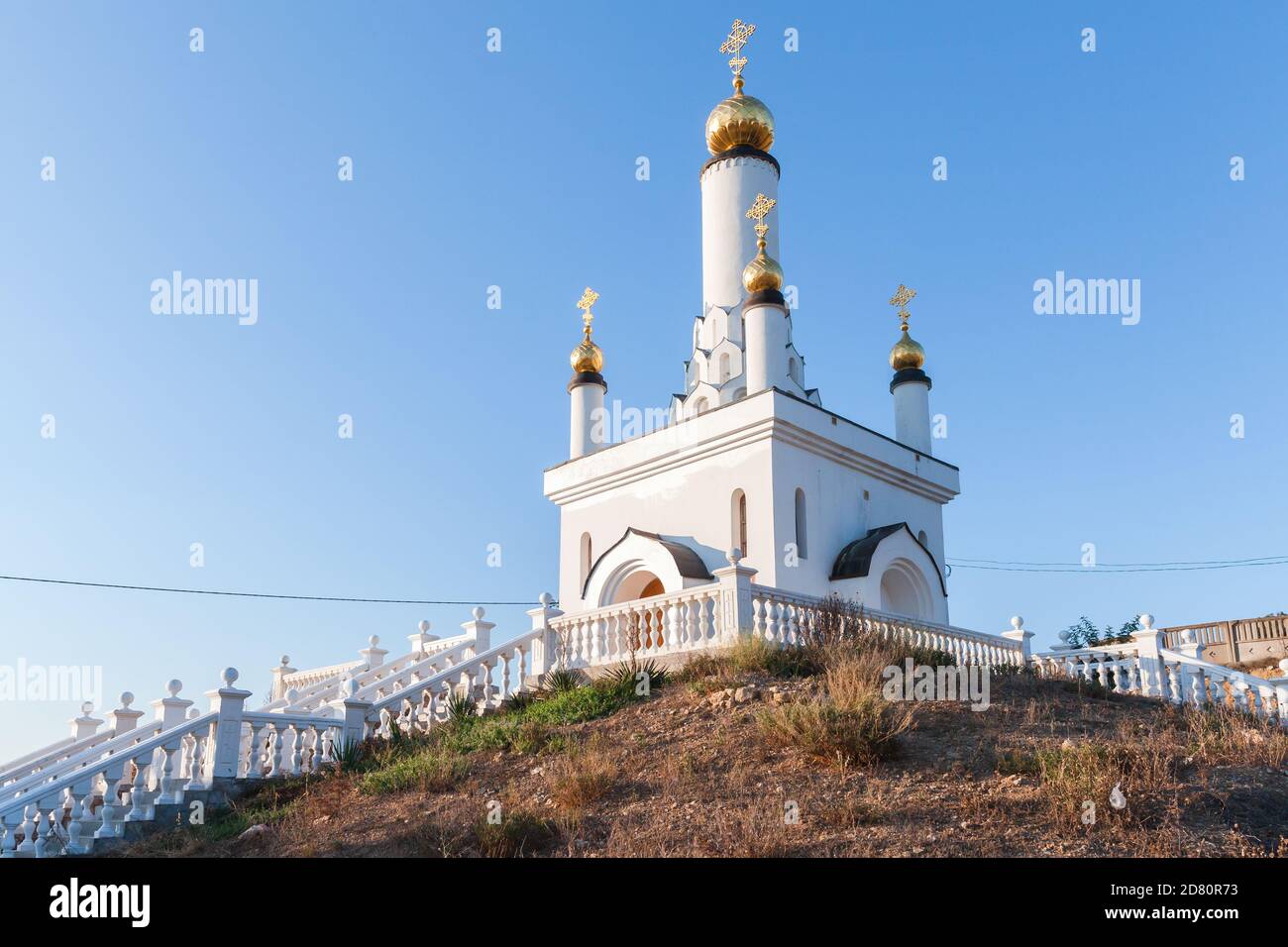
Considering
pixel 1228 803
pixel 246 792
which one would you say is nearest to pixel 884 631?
pixel 1228 803

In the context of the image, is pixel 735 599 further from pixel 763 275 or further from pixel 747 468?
pixel 763 275

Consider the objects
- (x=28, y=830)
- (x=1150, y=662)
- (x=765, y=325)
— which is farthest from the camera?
(x=765, y=325)

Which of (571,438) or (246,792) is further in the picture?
(571,438)

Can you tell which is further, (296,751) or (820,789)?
(296,751)

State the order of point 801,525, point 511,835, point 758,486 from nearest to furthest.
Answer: point 511,835 < point 758,486 < point 801,525

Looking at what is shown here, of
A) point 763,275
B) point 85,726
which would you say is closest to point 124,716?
point 85,726

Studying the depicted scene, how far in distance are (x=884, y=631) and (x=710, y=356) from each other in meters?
9.01

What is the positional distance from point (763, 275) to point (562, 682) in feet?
29.7

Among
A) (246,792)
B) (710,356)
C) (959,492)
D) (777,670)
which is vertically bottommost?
(246,792)

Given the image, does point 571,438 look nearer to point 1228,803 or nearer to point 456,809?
point 456,809

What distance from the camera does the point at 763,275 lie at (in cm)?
2117

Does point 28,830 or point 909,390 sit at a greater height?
point 909,390

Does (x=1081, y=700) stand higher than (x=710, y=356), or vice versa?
(x=710, y=356)
